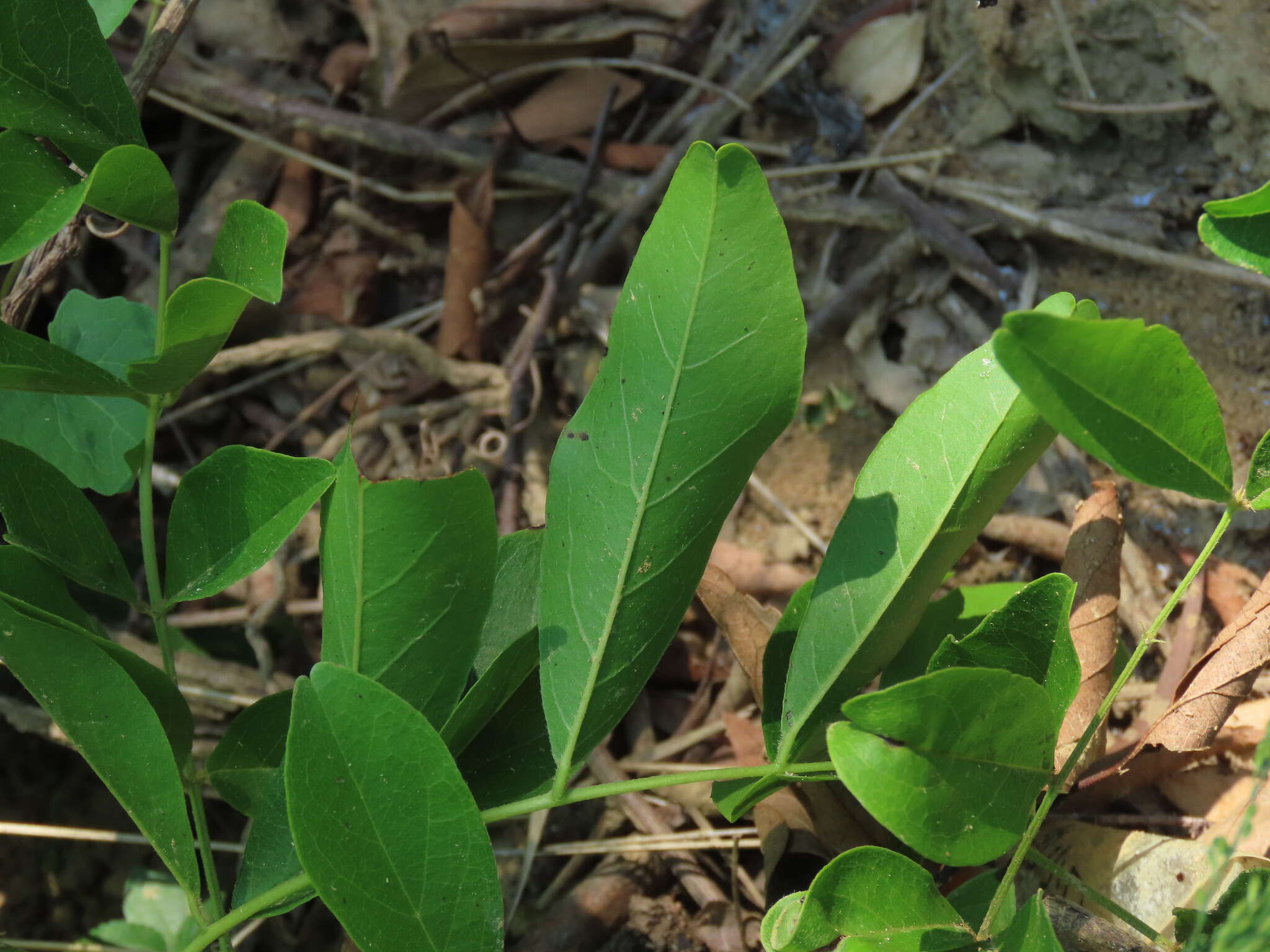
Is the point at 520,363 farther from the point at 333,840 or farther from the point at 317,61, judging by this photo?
the point at 333,840

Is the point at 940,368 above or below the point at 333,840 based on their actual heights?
below

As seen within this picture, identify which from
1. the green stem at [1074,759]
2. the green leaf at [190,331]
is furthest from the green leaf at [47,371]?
the green stem at [1074,759]

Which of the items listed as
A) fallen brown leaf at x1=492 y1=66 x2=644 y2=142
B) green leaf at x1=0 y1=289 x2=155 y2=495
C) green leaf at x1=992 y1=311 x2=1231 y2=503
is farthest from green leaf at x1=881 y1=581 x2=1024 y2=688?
fallen brown leaf at x1=492 y1=66 x2=644 y2=142

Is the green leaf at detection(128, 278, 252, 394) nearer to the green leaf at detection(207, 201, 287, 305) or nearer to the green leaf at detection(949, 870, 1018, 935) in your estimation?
the green leaf at detection(207, 201, 287, 305)

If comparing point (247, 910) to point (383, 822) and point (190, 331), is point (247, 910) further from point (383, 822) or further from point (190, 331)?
point (190, 331)

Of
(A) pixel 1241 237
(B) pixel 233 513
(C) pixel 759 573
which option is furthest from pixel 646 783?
(C) pixel 759 573

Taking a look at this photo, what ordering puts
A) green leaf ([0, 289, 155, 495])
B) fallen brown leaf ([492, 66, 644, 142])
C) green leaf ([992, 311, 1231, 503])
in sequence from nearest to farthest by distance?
green leaf ([992, 311, 1231, 503])
green leaf ([0, 289, 155, 495])
fallen brown leaf ([492, 66, 644, 142])

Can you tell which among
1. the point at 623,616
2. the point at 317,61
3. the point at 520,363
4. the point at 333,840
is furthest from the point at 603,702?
the point at 317,61
